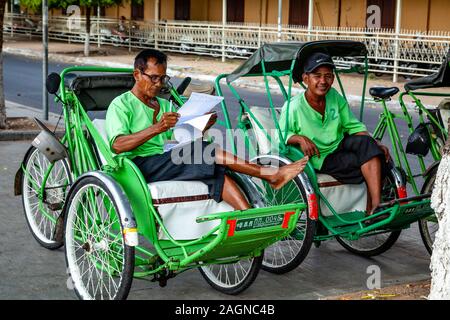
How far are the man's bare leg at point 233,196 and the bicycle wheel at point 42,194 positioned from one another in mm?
1591

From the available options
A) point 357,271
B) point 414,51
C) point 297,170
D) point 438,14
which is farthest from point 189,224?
point 438,14

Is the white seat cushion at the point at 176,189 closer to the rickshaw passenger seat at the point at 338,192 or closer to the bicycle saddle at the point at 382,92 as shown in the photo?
the rickshaw passenger seat at the point at 338,192

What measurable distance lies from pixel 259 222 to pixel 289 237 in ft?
4.44

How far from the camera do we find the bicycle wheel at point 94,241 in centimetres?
533

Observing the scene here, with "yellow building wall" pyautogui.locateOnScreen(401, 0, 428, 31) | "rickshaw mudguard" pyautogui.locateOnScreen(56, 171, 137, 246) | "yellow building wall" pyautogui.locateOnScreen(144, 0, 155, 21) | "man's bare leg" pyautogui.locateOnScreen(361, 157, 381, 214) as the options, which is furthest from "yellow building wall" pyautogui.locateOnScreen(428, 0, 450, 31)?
"rickshaw mudguard" pyautogui.locateOnScreen(56, 171, 137, 246)

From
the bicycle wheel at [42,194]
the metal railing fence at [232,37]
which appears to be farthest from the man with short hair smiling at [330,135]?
the metal railing fence at [232,37]

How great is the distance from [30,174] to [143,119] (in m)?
1.60

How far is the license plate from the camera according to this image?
493cm

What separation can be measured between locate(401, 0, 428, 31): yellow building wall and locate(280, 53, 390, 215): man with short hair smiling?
1921 centimetres

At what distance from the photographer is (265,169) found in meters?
5.60

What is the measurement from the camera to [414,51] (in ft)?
71.3
